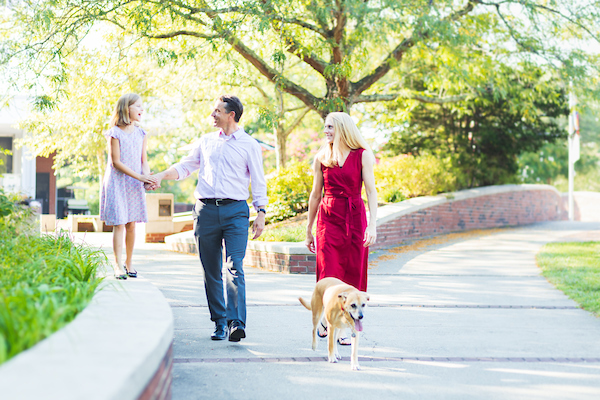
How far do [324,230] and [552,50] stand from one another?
34.4 feet

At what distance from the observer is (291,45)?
38.0ft

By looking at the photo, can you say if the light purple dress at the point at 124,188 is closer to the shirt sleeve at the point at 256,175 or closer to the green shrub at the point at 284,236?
the shirt sleeve at the point at 256,175

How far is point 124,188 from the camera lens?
5719 mm

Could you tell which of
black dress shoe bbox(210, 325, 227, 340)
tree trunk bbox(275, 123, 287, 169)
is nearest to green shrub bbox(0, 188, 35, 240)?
black dress shoe bbox(210, 325, 227, 340)

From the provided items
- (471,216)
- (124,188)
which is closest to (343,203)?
(124,188)

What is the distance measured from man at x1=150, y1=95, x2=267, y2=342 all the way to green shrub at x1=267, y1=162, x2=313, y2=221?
340 inches

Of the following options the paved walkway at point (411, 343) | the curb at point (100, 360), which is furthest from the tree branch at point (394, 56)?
the curb at point (100, 360)

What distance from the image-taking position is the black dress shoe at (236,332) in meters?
4.91

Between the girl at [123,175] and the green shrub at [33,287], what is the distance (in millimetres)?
426

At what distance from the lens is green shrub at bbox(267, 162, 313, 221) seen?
13875 millimetres

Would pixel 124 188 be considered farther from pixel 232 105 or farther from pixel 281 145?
pixel 281 145

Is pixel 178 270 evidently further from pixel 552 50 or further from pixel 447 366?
pixel 552 50

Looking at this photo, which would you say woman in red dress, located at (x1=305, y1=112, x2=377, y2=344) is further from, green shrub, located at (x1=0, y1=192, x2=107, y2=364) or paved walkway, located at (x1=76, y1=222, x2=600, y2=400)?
green shrub, located at (x1=0, y1=192, x2=107, y2=364)

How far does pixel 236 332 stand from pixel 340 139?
1.86 m
